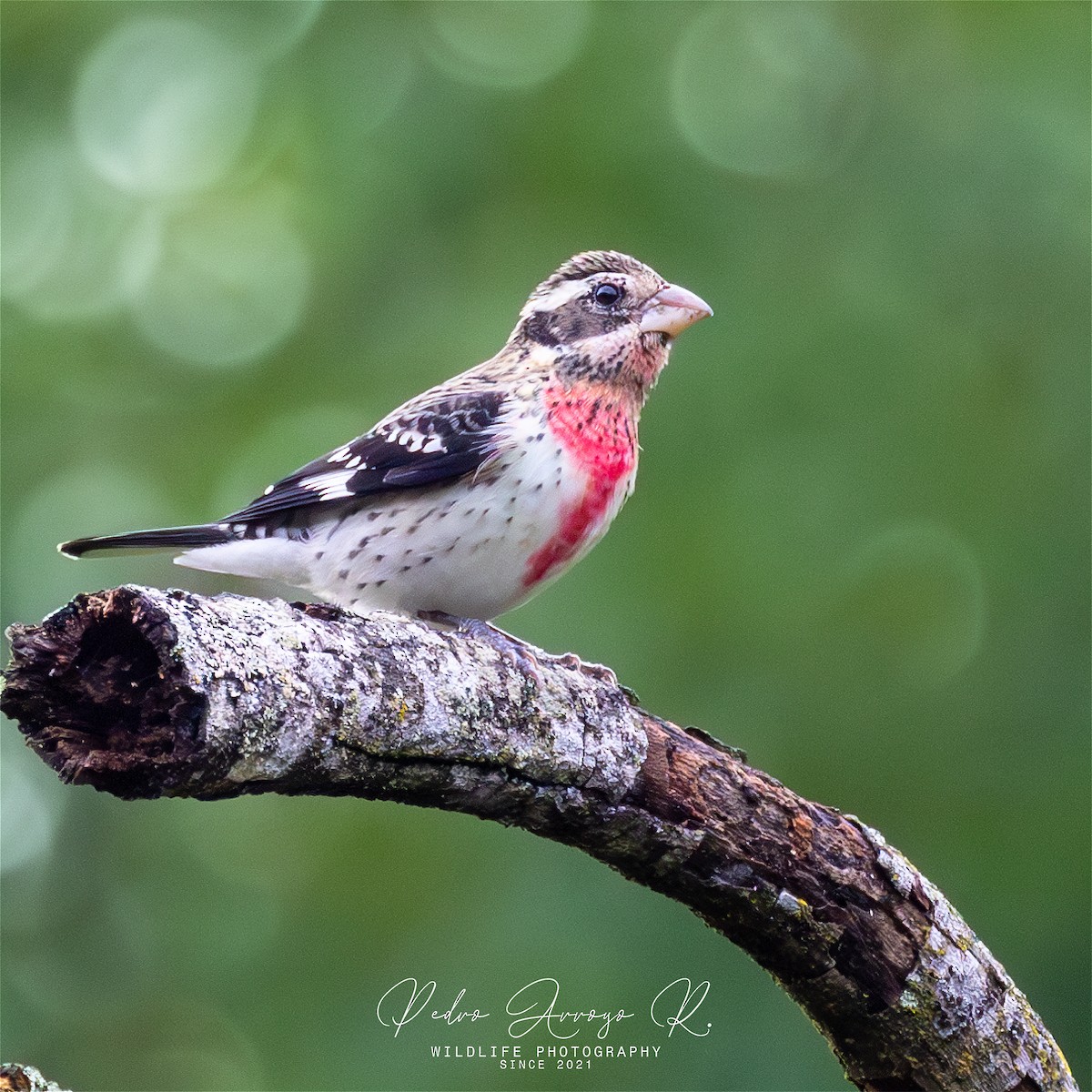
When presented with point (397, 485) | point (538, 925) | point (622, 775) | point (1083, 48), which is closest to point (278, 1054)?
point (538, 925)

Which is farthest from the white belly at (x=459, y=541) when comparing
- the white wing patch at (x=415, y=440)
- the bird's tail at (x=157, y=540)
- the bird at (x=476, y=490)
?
the bird's tail at (x=157, y=540)

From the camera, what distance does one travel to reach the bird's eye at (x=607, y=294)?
17.8 feet

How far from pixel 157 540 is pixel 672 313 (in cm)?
210

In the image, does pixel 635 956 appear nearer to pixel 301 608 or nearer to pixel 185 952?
pixel 185 952

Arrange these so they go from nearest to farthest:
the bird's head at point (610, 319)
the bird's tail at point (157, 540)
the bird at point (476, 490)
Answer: the bird's tail at point (157, 540)
the bird at point (476, 490)
the bird's head at point (610, 319)

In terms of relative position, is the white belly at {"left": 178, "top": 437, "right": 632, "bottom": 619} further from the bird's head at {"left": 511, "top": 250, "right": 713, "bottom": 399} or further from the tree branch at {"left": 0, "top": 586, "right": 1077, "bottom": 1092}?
the tree branch at {"left": 0, "top": 586, "right": 1077, "bottom": 1092}

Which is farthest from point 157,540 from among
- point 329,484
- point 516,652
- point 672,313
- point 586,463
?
point 672,313

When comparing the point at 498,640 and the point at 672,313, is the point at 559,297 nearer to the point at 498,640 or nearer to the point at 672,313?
the point at 672,313

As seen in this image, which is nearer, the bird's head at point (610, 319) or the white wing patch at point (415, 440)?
the white wing patch at point (415, 440)

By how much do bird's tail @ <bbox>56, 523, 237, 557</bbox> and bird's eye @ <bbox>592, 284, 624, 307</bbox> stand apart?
1.68 meters

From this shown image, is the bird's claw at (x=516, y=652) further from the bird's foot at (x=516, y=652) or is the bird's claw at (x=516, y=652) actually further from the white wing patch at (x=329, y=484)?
the white wing patch at (x=329, y=484)

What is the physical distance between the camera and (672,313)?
533 cm

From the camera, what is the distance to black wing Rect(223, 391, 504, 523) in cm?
476

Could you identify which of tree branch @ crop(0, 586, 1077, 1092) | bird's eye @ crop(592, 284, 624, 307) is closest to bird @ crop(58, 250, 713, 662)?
bird's eye @ crop(592, 284, 624, 307)
